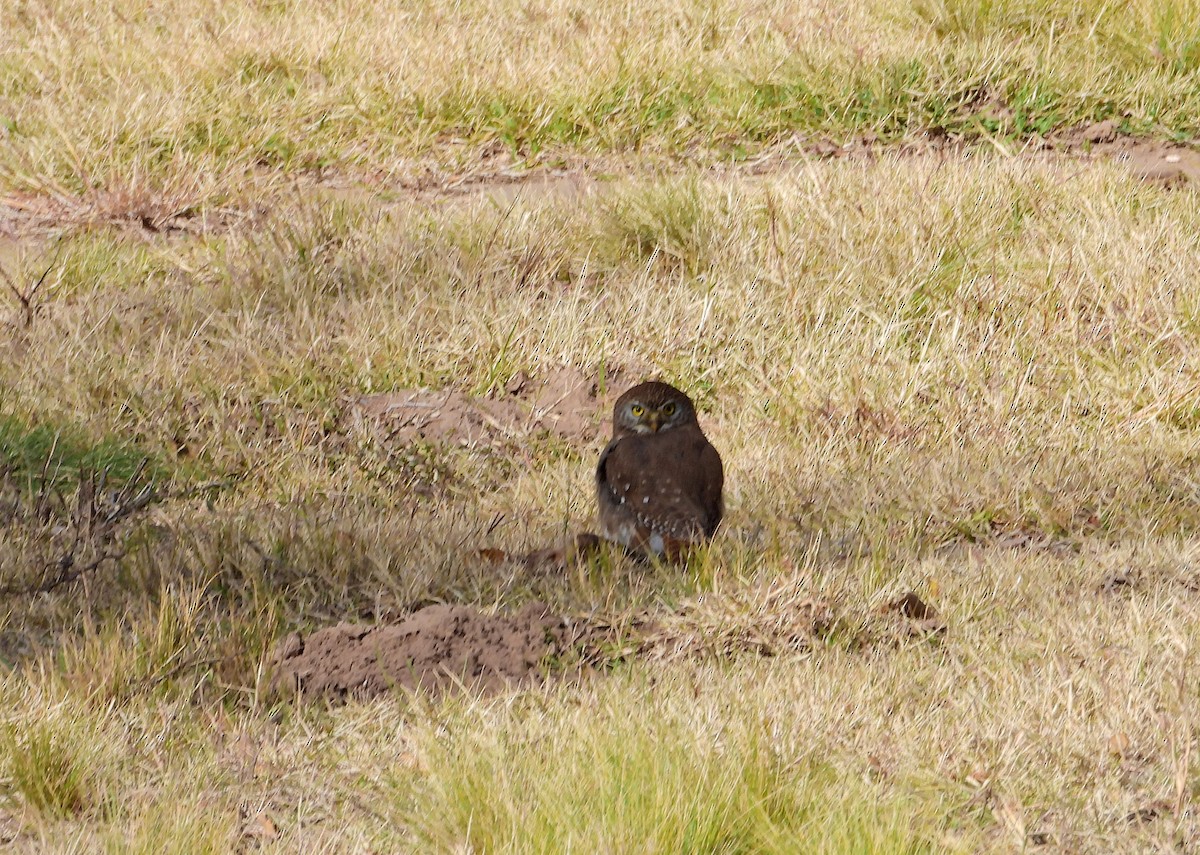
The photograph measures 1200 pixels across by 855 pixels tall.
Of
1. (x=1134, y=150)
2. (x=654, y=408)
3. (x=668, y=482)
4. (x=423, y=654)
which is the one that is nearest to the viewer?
(x=423, y=654)

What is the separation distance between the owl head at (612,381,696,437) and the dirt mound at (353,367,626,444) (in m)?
1.30

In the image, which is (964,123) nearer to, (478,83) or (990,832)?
(478,83)

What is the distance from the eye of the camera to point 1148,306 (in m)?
5.94

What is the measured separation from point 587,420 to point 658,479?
1.65 metres

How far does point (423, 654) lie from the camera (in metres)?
3.75

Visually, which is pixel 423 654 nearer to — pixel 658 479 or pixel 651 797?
pixel 658 479

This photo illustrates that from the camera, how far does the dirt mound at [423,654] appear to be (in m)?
3.70

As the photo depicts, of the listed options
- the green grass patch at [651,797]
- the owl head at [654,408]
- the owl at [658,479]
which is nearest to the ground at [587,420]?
the green grass patch at [651,797]

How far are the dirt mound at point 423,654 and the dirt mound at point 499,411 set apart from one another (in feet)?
6.92

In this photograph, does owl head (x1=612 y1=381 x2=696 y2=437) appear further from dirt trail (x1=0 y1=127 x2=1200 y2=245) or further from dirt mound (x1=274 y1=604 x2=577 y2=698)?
dirt trail (x1=0 y1=127 x2=1200 y2=245)

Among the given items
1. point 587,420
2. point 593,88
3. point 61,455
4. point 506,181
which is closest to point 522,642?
point 587,420

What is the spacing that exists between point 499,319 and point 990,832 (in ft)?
12.8

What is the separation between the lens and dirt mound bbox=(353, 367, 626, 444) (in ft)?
19.6

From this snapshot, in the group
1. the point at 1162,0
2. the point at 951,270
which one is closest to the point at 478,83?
the point at 951,270
